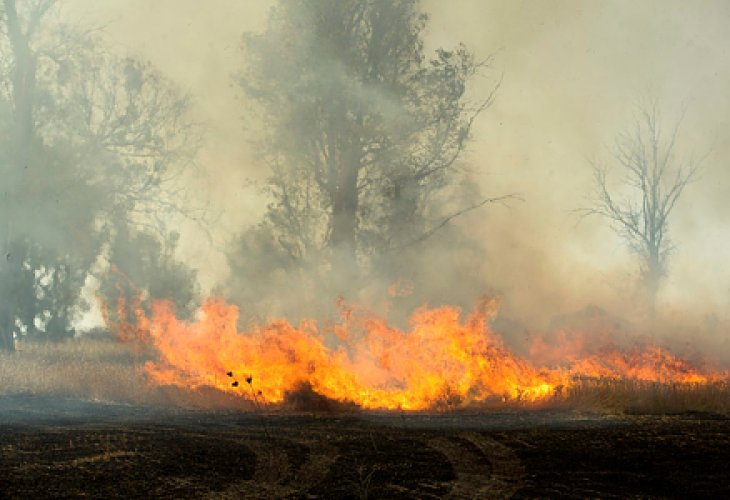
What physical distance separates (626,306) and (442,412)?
50.9 ft

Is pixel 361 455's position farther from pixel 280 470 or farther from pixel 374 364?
pixel 374 364

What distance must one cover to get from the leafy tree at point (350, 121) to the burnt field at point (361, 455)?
29.7ft

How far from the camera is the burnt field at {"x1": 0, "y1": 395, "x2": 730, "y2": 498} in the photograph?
34.9 feet

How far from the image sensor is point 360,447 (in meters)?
13.3

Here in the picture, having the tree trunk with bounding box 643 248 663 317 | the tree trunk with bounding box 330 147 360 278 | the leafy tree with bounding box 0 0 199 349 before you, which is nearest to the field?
the leafy tree with bounding box 0 0 199 349

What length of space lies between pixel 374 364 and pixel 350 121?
7.57m

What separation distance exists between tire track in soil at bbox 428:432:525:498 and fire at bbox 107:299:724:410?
4.34 metres

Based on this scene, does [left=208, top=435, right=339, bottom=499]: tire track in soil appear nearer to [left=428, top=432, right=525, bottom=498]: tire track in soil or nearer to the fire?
[left=428, top=432, right=525, bottom=498]: tire track in soil

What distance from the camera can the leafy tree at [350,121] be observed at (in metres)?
24.7

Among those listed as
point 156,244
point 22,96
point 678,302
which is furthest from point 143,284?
point 678,302

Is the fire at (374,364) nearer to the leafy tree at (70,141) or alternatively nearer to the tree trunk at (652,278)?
the leafy tree at (70,141)

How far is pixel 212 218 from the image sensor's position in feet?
90.0

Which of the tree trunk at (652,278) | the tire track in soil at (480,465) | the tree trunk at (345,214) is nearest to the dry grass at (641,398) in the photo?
the tire track in soil at (480,465)

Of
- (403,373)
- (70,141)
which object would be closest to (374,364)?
(403,373)
